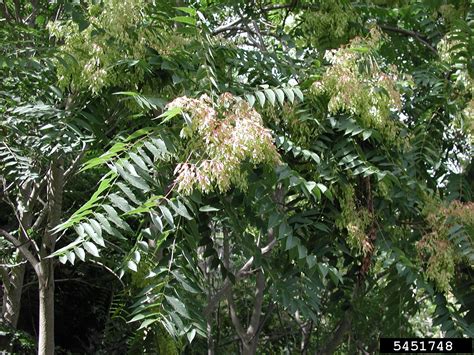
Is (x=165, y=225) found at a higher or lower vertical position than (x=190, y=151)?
lower

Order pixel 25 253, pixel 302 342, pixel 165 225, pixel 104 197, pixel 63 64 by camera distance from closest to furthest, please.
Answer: pixel 104 197, pixel 165 225, pixel 63 64, pixel 25 253, pixel 302 342

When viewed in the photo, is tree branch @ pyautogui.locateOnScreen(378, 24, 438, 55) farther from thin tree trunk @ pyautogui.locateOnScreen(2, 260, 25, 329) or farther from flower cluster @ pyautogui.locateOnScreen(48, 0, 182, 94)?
thin tree trunk @ pyautogui.locateOnScreen(2, 260, 25, 329)

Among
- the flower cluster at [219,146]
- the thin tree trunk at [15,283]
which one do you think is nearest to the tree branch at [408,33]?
the flower cluster at [219,146]

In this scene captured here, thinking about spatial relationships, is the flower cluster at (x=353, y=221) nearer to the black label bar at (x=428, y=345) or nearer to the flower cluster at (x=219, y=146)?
the flower cluster at (x=219, y=146)

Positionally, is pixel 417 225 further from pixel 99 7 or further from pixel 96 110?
pixel 99 7

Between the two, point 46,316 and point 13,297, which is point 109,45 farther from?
point 13,297

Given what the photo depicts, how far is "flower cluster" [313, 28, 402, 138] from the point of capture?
2.90 m

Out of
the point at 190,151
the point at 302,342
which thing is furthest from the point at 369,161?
the point at 302,342

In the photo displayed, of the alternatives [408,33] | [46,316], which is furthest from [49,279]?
[408,33]

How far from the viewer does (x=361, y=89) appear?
290 cm

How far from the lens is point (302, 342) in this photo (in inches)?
272

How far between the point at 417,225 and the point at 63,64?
1767 mm

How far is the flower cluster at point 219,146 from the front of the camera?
2.31m

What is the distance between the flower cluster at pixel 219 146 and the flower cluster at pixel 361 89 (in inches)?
21.7
